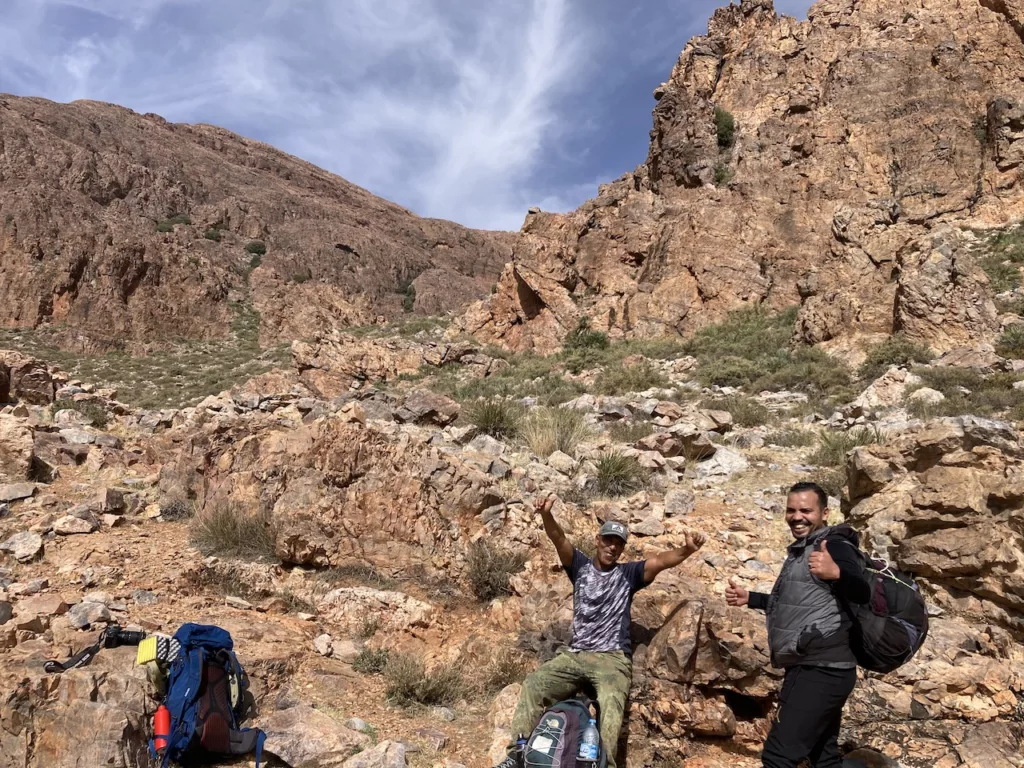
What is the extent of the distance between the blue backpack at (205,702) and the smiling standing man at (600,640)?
1283 millimetres

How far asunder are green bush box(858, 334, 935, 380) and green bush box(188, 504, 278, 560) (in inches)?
398

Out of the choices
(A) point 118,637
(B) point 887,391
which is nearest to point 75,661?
(A) point 118,637

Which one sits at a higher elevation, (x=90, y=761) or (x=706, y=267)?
(x=706, y=267)

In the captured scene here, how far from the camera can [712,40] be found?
23641mm

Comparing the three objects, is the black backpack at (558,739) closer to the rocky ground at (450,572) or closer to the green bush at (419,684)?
the rocky ground at (450,572)

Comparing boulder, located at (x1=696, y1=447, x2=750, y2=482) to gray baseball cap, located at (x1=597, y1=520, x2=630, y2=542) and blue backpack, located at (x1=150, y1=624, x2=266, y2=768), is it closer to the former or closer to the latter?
gray baseball cap, located at (x1=597, y1=520, x2=630, y2=542)

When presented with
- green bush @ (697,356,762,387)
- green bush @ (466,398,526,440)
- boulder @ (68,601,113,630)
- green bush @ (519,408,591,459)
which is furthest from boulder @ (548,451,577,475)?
green bush @ (697,356,762,387)

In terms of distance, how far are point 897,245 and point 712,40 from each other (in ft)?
46.2

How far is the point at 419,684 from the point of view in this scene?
10.9 ft

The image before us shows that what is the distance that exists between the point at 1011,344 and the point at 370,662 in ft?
38.9

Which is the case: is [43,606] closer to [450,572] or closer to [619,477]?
[450,572]

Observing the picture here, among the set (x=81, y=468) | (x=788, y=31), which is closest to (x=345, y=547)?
(x=81, y=468)

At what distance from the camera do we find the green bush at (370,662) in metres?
3.58

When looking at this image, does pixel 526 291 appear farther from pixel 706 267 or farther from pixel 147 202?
pixel 147 202
